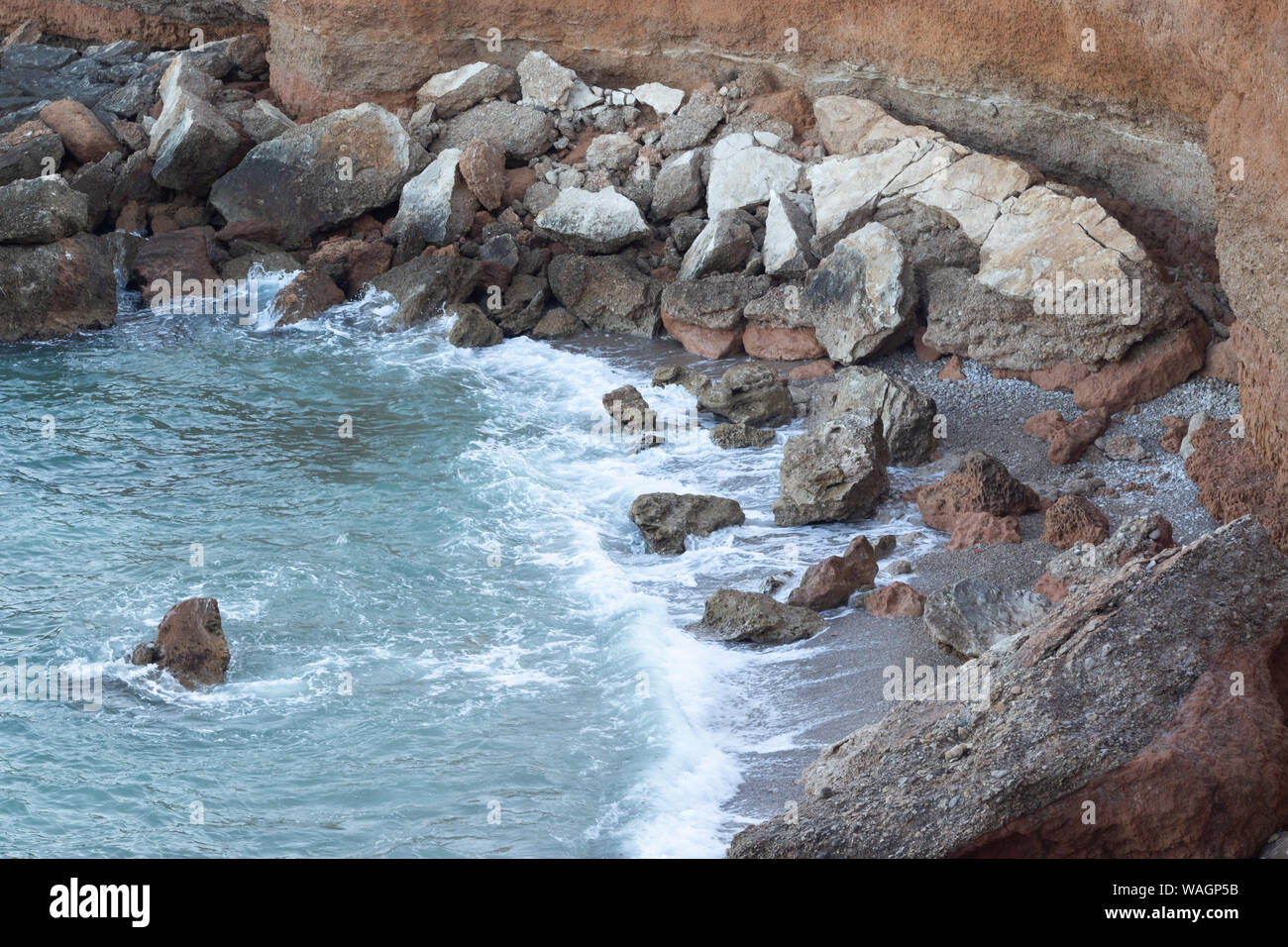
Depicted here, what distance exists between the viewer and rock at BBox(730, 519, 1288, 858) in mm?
5547

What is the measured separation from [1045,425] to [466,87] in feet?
36.8

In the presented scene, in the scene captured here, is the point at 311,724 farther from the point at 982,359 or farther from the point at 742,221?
the point at 742,221

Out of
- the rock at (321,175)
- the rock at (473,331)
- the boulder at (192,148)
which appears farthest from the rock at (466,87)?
the rock at (473,331)

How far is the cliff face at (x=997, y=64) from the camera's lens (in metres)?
8.57

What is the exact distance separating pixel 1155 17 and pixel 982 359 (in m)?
3.59

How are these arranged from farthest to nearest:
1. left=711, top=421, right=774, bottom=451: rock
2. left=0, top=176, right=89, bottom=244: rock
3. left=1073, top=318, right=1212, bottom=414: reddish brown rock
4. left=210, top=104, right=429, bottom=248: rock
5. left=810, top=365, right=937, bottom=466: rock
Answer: left=210, top=104, right=429, bottom=248: rock < left=0, top=176, right=89, bottom=244: rock < left=711, top=421, right=774, bottom=451: rock < left=1073, top=318, right=1212, bottom=414: reddish brown rock < left=810, top=365, right=937, bottom=466: rock

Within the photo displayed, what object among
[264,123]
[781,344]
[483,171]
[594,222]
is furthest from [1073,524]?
[264,123]

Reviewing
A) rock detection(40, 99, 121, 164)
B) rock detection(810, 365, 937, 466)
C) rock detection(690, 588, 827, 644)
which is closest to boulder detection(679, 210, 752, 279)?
rock detection(810, 365, 937, 466)

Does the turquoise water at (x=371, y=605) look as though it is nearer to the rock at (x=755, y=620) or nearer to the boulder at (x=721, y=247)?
the rock at (x=755, y=620)

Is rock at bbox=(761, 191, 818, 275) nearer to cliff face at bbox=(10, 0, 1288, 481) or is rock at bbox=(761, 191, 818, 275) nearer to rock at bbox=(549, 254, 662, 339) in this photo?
rock at bbox=(549, 254, 662, 339)

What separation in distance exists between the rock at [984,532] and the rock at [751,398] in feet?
11.3

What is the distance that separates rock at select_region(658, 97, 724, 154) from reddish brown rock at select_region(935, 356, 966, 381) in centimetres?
605

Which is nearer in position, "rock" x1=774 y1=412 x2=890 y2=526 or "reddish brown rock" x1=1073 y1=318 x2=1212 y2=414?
"rock" x1=774 y1=412 x2=890 y2=526
